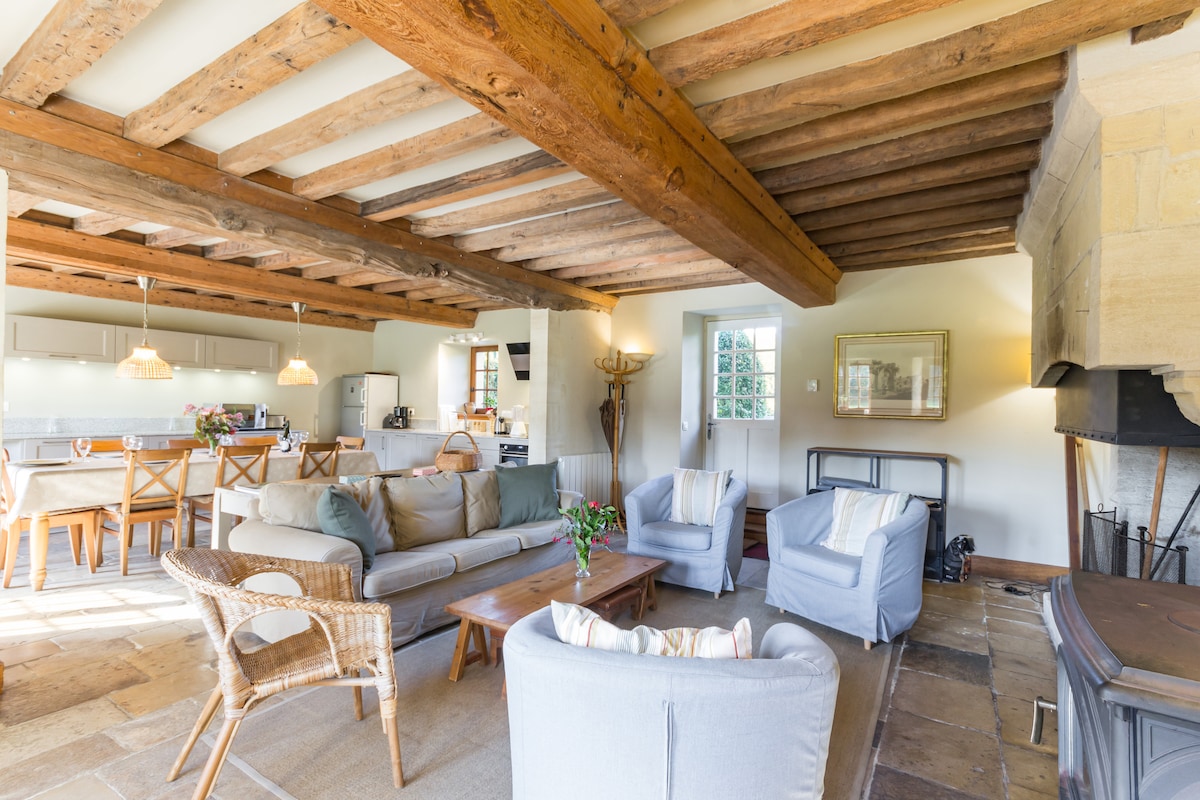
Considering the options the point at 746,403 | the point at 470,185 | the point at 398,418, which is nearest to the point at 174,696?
the point at 470,185

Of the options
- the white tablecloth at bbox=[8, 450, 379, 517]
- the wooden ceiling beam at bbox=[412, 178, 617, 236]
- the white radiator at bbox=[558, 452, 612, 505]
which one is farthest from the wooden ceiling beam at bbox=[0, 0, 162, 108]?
the white radiator at bbox=[558, 452, 612, 505]

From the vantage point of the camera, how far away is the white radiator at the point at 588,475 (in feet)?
19.1

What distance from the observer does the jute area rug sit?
6.27 feet

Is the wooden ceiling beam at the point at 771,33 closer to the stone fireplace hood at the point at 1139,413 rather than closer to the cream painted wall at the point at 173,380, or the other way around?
the stone fireplace hood at the point at 1139,413

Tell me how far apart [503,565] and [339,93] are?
2.68 m

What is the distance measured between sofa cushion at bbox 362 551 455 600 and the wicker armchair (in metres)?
0.61

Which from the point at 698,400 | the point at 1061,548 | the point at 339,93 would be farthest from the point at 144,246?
the point at 1061,548

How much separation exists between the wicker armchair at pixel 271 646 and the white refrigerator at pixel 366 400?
6.19 metres

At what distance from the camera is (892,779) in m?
2.01

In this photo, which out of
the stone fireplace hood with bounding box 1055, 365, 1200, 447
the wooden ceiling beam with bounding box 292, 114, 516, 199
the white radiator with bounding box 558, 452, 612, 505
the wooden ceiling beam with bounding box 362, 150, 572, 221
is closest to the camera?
the stone fireplace hood with bounding box 1055, 365, 1200, 447

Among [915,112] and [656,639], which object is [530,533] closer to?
[656,639]

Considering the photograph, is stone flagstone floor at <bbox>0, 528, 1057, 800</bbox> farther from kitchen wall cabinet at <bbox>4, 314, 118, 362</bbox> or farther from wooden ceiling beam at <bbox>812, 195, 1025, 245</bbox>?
kitchen wall cabinet at <bbox>4, 314, 118, 362</bbox>

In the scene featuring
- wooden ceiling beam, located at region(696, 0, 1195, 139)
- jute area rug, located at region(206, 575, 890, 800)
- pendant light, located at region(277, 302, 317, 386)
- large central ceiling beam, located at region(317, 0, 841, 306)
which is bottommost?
jute area rug, located at region(206, 575, 890, 800)

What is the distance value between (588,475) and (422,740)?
399cm
